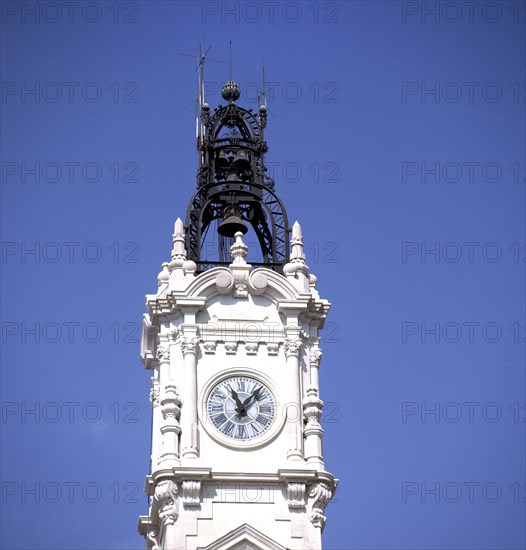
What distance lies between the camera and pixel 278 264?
8081 centimetres

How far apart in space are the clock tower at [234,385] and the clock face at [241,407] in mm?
37

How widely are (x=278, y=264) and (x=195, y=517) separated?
11381 mm

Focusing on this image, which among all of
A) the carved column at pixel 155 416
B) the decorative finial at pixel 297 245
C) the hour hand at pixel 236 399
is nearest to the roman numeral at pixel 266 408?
the hour hand at pixel 236 399

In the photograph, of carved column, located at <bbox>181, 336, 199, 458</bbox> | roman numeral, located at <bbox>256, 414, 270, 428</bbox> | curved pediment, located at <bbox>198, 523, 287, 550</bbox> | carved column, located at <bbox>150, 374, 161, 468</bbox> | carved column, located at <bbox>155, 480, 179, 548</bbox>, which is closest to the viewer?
curved pediment, located at <bbox>198, 523, 287, 550</bbox>

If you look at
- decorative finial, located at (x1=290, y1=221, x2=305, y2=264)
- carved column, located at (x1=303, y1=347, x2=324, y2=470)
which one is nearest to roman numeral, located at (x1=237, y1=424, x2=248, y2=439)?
carved column, located at (x1=303, y1=347, x2=324, y2=470)

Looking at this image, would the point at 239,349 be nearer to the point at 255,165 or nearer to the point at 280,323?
the point at 280,323

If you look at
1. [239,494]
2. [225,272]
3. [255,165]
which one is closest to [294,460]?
[239,494]

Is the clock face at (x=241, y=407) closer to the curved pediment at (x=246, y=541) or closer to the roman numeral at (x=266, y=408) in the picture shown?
the roman numeral at (x=266, y=408)

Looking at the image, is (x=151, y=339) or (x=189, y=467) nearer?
(x=189, y=467)

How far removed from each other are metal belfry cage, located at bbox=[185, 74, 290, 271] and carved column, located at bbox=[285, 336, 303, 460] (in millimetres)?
4132

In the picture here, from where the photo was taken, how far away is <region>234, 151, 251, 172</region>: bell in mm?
83000

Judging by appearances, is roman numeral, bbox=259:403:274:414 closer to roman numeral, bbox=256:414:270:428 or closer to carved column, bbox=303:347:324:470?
roman numeral, bbox=256:414:270:428

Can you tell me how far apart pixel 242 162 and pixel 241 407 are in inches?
435

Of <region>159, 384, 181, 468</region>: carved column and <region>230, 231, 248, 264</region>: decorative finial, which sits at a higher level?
<region>230, 231, 248, 264</region>: decorative finial
